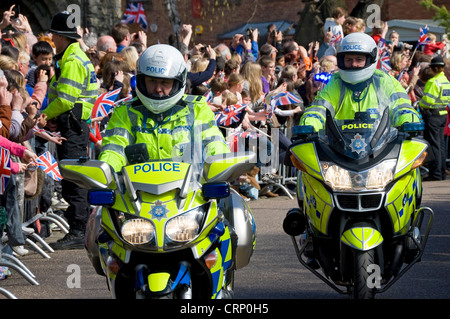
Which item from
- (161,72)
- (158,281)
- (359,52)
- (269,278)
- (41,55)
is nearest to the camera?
(158,281)

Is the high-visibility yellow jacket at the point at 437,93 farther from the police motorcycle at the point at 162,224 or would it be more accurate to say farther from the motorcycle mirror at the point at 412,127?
the police motorcycle at the point at 162,224

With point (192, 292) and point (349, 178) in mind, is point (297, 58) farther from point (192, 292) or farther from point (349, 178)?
point (192, 292)

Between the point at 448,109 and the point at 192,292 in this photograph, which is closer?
the point at 192,292

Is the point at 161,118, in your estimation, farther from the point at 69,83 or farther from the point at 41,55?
the point at 41,55

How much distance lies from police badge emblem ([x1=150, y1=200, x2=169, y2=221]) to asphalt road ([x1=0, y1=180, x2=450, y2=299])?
8.25ft

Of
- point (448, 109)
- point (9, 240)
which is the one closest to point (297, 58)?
point (448, 109)

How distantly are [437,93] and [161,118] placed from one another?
12.5 m

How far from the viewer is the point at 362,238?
22.0 ft

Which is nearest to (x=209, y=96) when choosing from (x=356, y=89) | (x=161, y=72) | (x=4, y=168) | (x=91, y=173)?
(x=4, y=168)

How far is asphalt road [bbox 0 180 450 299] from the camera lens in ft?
26.1

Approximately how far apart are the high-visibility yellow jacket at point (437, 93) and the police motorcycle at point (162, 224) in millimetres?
12917

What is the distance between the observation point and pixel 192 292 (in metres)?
5.53

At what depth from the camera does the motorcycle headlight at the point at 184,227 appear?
536 centimetres
